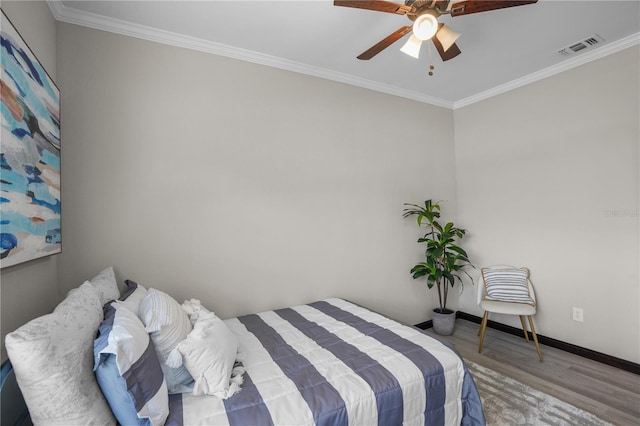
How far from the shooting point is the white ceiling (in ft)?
6.75

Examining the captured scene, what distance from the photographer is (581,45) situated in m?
2.61

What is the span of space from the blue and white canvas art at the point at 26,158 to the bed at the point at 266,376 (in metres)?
0.32

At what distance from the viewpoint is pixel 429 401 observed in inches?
62.7

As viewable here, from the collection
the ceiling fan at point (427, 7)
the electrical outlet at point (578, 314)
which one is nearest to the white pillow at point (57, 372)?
the ceiling fan at point (427, 7)

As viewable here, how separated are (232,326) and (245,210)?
35.6 inches

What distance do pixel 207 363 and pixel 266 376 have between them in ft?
1.03

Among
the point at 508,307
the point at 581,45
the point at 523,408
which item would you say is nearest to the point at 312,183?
the point at 508,307

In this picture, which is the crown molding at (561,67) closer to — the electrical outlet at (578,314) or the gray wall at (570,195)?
the gray wall at (570,195)

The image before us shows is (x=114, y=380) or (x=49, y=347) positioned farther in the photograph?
(x=114, y=380)

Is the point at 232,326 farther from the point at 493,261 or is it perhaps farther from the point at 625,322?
the point at 625,322

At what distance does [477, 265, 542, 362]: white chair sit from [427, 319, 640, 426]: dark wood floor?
0.46 ft

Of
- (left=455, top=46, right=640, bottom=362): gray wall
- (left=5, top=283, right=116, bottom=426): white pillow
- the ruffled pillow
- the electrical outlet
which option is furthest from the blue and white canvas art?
the electrical outlet

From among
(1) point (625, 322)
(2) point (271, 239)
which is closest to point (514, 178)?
(1) point (625, 322)

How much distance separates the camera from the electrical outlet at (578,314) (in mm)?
2855
